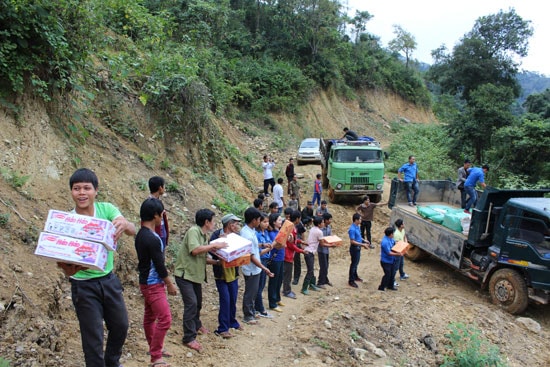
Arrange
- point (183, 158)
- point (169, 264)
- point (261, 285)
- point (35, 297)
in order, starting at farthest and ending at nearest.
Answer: point (183, 158)
point (169, 264)
point (261, 285)
point (35, 297)

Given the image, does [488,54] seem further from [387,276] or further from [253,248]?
[253,248]

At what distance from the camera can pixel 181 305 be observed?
238 inches

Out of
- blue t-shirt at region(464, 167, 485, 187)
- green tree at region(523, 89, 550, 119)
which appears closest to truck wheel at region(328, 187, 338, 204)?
blue t-shirt at region(464, 167, 485, 187)

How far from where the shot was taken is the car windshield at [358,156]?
47.5 ft

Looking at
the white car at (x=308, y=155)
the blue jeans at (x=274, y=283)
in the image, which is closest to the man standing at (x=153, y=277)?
the blue jeans at (x=274, y=283)

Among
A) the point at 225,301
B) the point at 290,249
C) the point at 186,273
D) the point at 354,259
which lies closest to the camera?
the point at 186,273

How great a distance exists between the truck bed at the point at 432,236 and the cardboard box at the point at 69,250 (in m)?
7.20

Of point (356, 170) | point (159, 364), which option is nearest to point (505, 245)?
point (159, 364)

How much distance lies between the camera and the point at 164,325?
4160mm

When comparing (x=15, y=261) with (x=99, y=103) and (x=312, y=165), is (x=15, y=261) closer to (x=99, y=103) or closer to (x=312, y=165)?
(x=99, y=103)

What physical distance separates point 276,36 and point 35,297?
98.2ft

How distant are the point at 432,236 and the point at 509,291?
202 centimetres

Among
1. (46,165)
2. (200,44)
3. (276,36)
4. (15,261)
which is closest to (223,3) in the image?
(200,44)

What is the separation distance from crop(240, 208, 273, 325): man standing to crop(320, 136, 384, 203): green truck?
8.49 metres
